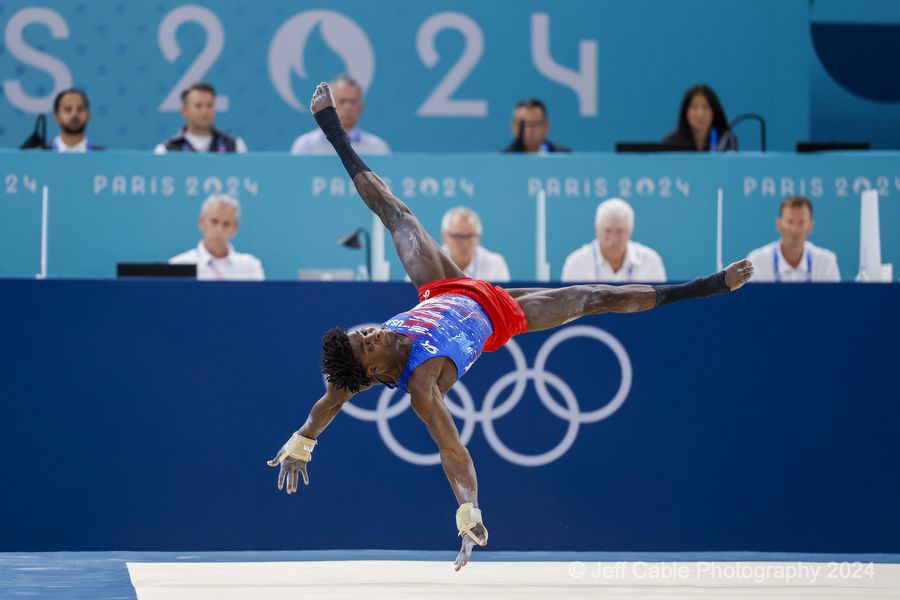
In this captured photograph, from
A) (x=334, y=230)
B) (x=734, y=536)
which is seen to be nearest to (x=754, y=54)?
(x=334, y=230)

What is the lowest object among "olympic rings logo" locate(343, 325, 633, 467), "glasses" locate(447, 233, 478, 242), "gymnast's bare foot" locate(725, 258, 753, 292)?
"olympic rings logo" locate(343, 325, 633, 467)

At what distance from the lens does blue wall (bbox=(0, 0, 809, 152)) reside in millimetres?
13062

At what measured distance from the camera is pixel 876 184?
9.99 meters

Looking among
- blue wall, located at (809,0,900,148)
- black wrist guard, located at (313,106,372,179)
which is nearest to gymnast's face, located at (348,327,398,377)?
black wrist guard, located at (313,106,372,179)

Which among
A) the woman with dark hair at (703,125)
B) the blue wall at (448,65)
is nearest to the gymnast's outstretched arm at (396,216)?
the woman with dark hair at (703,125)

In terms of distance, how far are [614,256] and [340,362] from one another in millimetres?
3624

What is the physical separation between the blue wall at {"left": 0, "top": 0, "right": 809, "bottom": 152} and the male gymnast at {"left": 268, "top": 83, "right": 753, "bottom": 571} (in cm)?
613

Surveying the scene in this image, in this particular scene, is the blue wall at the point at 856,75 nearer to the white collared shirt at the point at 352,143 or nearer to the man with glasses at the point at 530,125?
the man with glasses at the point at 530,125

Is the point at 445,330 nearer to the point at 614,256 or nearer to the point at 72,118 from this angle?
the point at 614,256

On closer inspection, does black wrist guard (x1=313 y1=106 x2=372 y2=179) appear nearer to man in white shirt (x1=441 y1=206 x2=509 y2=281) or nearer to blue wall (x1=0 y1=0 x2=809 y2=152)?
man in white shirt (x1=441 y1=206 x2=509 y2=281)

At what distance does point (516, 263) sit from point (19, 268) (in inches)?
146

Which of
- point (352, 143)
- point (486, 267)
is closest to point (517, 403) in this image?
point (486, 267)

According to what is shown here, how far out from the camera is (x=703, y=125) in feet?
34.4

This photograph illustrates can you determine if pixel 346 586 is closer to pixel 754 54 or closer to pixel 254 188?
pixel 254 188
